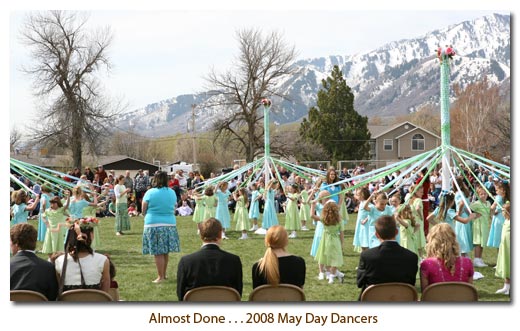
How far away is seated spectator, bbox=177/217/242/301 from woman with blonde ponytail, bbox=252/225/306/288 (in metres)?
0.20

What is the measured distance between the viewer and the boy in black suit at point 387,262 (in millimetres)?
5453

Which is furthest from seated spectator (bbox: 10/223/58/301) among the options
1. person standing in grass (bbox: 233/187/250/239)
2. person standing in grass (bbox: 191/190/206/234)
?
person standing in grass (bbox: 233/187/250/239)

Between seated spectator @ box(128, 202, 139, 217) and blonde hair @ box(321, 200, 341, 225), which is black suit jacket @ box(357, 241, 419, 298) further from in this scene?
seated spectator @ box(128, 202, 139, 217)

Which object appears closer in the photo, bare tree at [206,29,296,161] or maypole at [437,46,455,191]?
maypole at [437,46,455,191]

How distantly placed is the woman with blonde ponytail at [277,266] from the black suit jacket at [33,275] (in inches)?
71.2

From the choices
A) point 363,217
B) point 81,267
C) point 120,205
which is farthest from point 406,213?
point 120,205

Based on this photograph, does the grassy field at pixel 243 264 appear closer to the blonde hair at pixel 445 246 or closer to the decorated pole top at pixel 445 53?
the blonde hair at pixel 445 246

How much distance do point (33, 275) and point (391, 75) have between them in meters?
137

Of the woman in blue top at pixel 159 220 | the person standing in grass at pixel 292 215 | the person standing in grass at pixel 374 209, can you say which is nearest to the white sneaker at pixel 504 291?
the person standing in grass at pixel 374 209

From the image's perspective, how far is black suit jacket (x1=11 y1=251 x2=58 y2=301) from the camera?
17.7ft

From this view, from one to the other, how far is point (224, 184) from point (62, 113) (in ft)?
12.3
